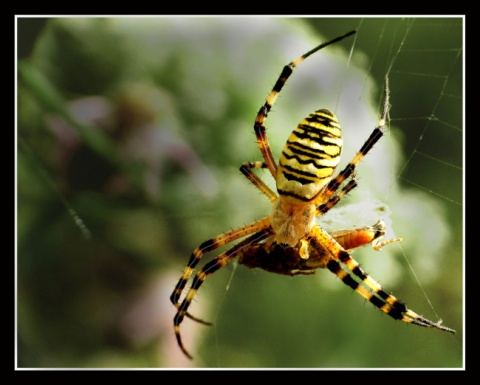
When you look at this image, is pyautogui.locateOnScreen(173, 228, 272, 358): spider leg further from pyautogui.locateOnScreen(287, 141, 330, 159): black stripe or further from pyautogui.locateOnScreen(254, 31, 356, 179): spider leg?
pyautogui.locateOnScreen(287, 141, 330, 159): black stripe

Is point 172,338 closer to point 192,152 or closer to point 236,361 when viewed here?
point 236,361

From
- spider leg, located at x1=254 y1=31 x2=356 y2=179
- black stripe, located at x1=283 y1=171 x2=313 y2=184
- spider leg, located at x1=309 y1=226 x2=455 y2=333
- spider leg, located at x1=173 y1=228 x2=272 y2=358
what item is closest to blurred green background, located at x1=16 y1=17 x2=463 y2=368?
spider leg, located at x1=173 y1=228 x2=272 y2=358

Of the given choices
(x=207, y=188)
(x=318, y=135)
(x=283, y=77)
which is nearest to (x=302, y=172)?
(x=318, y=135)

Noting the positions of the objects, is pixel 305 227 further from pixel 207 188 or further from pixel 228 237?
pixel 207 188

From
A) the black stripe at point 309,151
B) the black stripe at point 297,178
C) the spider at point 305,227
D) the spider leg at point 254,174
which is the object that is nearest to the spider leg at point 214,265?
the spider at point 305,227

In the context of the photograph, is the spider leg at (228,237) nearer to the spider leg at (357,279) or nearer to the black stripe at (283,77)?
the spider leg at (357,279)

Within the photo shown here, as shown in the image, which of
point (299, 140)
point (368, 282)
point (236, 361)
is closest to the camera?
point (299, 140)

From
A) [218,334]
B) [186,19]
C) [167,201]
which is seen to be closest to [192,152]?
[167,201]
